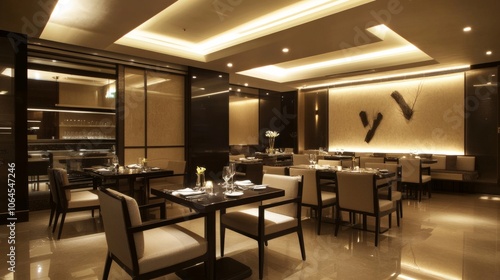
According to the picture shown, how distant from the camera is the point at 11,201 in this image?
4273mm

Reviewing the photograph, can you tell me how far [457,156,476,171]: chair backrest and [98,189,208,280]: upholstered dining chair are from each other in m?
6.84

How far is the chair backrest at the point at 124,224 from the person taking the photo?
6.24 ft

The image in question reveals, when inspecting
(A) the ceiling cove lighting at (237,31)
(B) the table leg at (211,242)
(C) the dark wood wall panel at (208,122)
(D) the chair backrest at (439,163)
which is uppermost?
(A) the ceiling cove lighting at (237,31)

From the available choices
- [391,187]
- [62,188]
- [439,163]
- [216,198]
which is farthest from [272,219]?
[439,163]

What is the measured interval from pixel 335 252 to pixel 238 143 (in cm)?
618

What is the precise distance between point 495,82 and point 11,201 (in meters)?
9.32

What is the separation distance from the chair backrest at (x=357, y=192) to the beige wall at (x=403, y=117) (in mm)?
5082

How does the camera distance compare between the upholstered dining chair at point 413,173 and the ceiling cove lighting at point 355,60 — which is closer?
the upholstered dining chair at point 413,173

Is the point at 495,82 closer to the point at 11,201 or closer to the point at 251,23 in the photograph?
the point at 251,23

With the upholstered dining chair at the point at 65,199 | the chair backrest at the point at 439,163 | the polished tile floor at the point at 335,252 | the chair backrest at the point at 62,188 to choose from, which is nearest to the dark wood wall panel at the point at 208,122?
the polished tile floor at the point at 335,252

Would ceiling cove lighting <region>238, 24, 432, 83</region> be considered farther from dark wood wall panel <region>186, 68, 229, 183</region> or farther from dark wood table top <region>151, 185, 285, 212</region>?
dark wood table top <region>151, 185, 285, 212</region>

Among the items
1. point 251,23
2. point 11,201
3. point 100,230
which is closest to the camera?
point 100,230

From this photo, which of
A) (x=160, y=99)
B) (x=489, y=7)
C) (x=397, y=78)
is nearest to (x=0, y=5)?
(x=160, y=99)

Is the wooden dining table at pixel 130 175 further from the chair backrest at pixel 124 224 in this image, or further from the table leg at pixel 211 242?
the table leg at pixel 211 242
